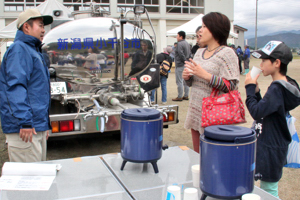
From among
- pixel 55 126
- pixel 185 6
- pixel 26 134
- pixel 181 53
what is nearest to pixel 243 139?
pixel 26 134

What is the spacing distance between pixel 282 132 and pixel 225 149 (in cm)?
110

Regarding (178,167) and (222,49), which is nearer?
(178,167)

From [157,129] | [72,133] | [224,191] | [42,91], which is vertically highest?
[42,91]

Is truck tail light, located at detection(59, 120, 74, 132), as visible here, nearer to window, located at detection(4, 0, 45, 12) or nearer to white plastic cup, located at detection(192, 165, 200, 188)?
white plastic cup, located at detection(192, 165, 200, 188)

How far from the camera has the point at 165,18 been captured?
26.4m

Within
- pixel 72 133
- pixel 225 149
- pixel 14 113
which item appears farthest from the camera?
pixel 72 133

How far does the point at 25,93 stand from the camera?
2.29 meters

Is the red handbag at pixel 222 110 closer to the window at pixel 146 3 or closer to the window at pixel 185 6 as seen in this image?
the window at pixel 146 3

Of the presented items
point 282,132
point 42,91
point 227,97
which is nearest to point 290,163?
point 282,132

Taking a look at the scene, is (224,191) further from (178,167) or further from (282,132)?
(282,132)

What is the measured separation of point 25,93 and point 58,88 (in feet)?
6.10

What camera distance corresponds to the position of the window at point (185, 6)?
1100 inches

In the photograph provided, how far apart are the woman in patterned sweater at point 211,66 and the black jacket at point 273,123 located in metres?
0.28

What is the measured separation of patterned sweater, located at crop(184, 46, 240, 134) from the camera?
2514 millimetres
